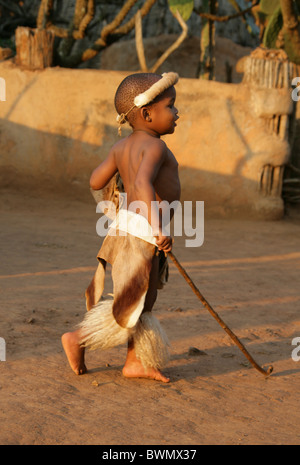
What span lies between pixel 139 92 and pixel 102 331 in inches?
44.4

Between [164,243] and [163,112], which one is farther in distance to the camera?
[163,112]

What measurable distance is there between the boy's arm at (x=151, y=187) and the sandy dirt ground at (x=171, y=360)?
2.33 ft

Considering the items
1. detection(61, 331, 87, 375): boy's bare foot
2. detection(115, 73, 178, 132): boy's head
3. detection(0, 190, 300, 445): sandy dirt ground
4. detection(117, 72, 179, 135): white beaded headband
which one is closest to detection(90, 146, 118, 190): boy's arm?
detection(115, 73, 178, 132): boy's head

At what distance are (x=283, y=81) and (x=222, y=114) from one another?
82 cm

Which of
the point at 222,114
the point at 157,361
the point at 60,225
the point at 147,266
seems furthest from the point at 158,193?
the point at 222,114

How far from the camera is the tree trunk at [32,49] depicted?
7926mm

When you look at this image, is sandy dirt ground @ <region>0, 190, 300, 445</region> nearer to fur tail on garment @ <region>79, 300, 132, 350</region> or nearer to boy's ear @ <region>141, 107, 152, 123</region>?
fur tail on garment @ <region>79, 300, 132, 350</region>

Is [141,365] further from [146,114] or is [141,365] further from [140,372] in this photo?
[146,114]

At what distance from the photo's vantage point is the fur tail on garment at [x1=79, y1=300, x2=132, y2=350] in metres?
3.03

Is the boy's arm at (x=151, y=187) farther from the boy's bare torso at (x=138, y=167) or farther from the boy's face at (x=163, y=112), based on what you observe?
the boy's face at (x=163, y=112)

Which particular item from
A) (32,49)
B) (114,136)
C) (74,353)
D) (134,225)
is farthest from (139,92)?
(32,49)

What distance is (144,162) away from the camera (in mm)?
2967

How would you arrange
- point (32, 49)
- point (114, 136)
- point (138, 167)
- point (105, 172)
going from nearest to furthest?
1. point (138, 167)
2. point (105, 172)
3. point (114, 136)
4. point (32, 49)

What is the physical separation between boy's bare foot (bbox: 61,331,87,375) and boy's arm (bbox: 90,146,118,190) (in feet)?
2.43
